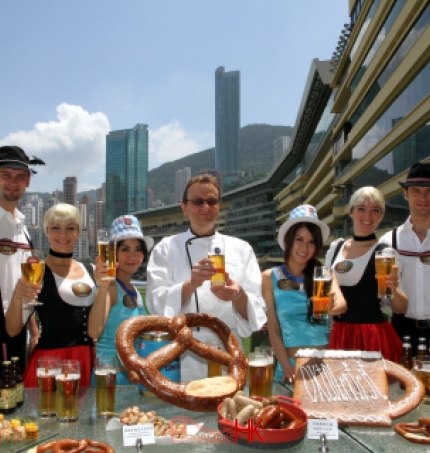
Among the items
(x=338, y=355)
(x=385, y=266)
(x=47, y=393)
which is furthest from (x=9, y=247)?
(x=385, y=266)

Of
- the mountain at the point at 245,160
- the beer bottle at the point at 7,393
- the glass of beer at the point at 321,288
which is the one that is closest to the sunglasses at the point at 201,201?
the glass of beer at the point at 321,288

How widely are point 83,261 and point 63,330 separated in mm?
716

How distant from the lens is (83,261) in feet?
13.8

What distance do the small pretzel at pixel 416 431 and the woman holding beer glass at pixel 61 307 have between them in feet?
7.81

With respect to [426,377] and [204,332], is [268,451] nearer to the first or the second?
[426,377]

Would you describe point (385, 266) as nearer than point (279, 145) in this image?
Yes

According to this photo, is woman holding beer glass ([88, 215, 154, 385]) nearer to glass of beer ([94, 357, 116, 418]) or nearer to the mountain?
glass of beer ([94, 357, 116, 418])

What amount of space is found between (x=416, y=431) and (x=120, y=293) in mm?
2391

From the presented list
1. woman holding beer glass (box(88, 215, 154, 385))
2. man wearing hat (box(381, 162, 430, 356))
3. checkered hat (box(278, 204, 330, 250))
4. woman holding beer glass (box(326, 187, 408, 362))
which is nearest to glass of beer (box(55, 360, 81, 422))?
woman holding beer glass (box(88, 215, 154, 385))

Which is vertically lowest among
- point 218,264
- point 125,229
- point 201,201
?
point 218,264

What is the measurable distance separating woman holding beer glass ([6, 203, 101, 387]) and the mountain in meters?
108

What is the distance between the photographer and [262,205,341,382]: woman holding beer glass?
11.5ft

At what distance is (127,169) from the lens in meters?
83.9

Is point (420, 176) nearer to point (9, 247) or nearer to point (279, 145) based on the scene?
point (9, 247)
